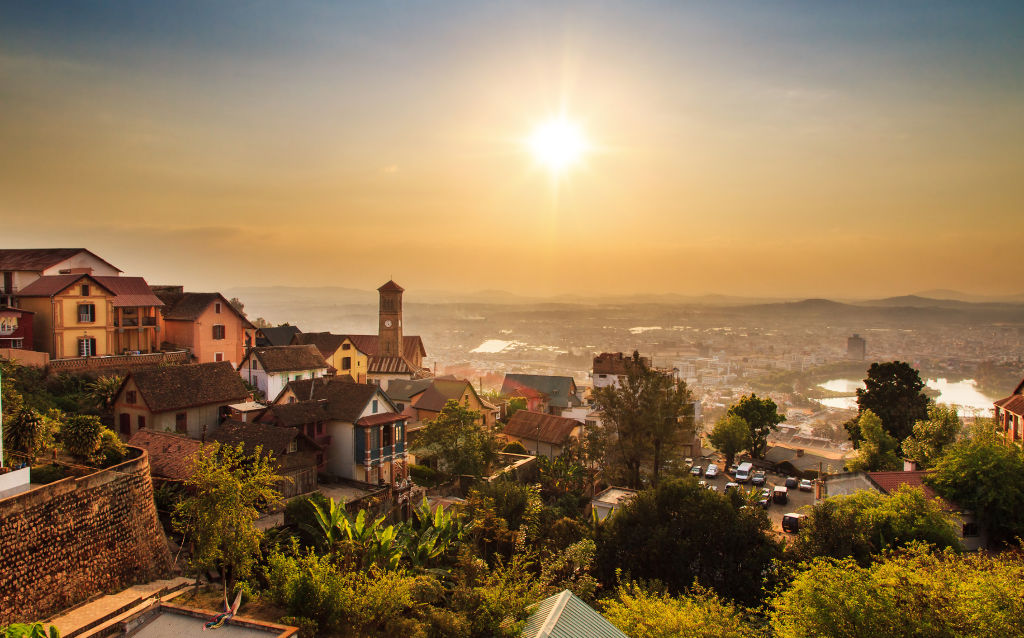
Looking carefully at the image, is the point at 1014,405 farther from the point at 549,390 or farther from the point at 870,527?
the point at 549,390

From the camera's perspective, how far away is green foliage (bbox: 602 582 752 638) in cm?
1636

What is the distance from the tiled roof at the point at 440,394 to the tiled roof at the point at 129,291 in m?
20.9

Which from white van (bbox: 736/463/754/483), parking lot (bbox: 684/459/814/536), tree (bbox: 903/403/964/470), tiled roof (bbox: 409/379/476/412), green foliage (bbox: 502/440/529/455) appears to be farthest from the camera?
tiled roof (bbox: 409/379/476/412)

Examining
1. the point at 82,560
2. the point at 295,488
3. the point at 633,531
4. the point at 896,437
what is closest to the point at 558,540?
the point at 633,531

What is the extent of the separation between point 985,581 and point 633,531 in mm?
12283

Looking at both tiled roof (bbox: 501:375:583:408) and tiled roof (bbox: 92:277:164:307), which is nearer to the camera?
tiled roof (bbox: 92:277:164:307)

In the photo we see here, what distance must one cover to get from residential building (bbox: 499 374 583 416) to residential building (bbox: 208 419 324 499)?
36.4m

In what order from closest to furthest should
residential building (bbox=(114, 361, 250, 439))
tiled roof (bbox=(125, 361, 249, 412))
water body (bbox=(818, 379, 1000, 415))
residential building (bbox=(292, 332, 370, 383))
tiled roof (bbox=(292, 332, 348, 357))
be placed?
residential building (bbox=(114, 361, 250, 439)) → tiled roof (bbox=(125, 361, 249, 412)) → residential building (bbox=(292, 332, 370, 383)) → tiled roof (bbox=(292, 332, 348, 357)) → water body (bbox=(818, 379, 1000, 415))

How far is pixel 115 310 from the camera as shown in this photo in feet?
132

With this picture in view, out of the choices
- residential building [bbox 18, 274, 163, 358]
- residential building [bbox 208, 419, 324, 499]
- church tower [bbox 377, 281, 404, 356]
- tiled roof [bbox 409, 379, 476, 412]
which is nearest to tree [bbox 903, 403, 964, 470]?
tiled roof [bbox 409, 379, 476, 412]

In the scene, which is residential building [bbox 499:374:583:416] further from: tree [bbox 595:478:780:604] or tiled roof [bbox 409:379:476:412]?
tree [bbox 595:478:780:604]

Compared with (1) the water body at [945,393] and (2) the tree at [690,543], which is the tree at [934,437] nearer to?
(2) the tree at [690,543]

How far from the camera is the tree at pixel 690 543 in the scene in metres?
23.2

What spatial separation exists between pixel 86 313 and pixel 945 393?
16249 cm
